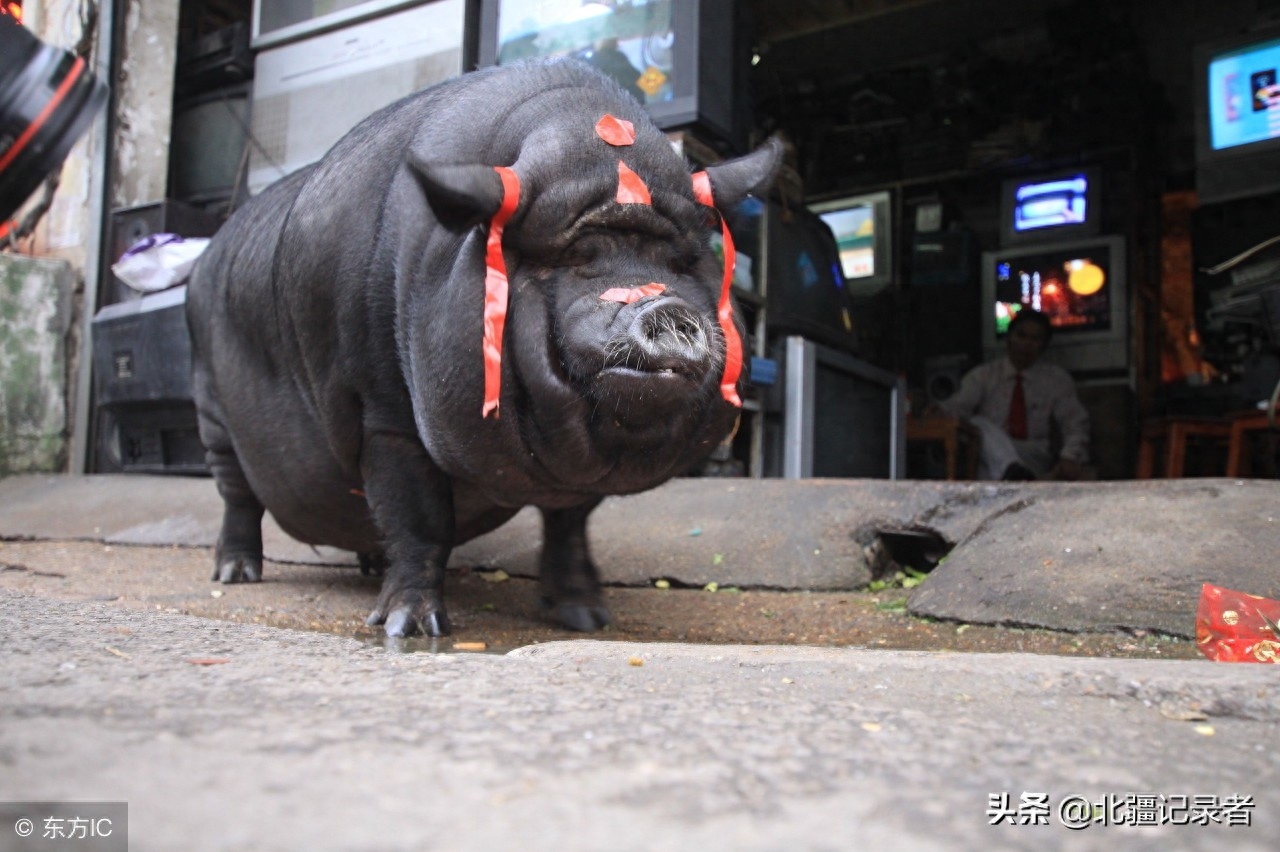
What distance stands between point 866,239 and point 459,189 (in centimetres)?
916

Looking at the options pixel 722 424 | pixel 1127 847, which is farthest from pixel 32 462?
pixel 1127 847

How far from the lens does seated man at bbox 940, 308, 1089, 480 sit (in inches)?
307

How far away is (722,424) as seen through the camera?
2496 mm

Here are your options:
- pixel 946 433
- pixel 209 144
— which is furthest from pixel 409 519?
pixel 209 144

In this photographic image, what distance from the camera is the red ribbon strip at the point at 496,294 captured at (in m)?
2.28

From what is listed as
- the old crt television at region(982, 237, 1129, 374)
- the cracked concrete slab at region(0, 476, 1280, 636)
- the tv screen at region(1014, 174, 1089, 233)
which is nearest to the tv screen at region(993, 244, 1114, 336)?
the old crt television at region(982, 237, 1129, 374)

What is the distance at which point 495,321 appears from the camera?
2.28 meters

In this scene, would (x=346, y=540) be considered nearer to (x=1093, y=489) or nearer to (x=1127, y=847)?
(x=1093, y=489)

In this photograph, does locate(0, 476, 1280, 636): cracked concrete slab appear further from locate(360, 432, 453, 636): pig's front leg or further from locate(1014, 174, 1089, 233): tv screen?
locate(1014, 174, 1089, 233): tv screen

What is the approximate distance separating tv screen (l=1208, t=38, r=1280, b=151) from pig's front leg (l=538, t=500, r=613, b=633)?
22.4ft

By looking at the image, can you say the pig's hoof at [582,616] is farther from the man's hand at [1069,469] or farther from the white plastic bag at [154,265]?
the man's hand at [1069,469]

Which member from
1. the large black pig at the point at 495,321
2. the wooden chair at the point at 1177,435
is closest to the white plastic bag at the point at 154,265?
the large black pig at the point at 495,321

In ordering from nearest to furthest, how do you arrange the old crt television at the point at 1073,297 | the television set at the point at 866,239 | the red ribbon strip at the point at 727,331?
the red ribbon strip at the point at 727,331, the old crt television at the point at 1073,297, the television set at the point at 866,239

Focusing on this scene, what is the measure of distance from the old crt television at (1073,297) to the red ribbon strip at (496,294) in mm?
8081
